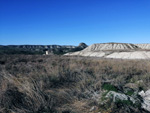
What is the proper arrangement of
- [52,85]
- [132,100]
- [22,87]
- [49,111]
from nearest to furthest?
1. [49,111]
2. [132,100]
3. [22,87]
4. [52,85]

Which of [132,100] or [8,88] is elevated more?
[8,88]

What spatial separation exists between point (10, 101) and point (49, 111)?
1.02 metres

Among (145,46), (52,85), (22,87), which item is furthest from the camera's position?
(145,46)

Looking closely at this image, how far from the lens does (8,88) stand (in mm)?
3387

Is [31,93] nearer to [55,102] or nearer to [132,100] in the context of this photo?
[55,102]

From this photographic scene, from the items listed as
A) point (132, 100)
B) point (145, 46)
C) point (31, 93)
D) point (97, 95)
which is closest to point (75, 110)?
point (97, 95)

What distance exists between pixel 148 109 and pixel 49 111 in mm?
2520

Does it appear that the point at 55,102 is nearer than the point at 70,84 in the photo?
Yes

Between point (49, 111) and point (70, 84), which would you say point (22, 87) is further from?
point (70, 84)

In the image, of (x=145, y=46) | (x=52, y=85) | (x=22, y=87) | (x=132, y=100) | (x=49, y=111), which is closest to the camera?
(x=49, y=111)

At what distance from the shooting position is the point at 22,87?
141 inches

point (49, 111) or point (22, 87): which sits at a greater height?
point (22, 87)

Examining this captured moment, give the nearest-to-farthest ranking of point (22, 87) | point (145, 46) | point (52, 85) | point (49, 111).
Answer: point (49, 111), point (22, 87), point (52, 85), point (145, 46)

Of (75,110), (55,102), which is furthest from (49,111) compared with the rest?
(75,110)
